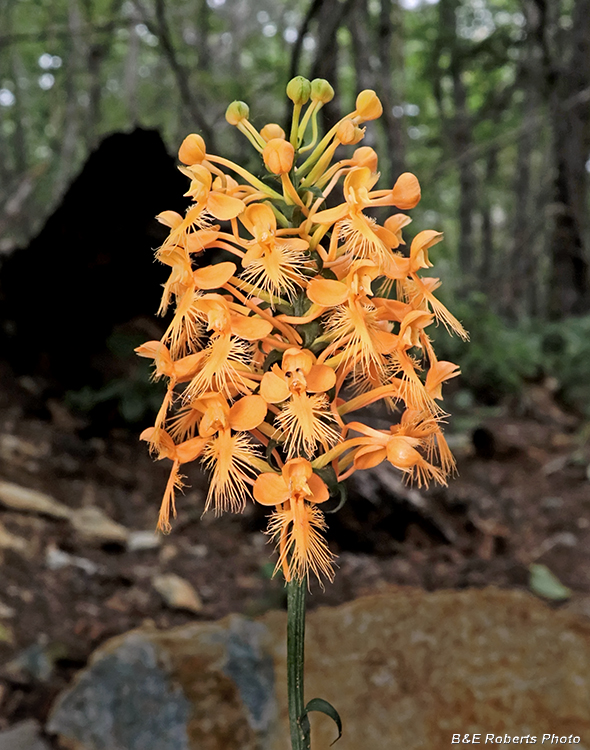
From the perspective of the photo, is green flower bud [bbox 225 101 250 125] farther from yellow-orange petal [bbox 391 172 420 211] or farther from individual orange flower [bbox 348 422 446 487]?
individual orange flower [bbox 348 422 446 487]

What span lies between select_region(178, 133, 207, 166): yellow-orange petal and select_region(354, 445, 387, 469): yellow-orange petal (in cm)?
71

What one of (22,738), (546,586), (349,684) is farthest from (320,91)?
(546,586)

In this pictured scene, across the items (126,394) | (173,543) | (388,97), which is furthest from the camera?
(388,97)

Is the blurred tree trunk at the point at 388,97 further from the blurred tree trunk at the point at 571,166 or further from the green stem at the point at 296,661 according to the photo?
the green stem at the point at 296,661

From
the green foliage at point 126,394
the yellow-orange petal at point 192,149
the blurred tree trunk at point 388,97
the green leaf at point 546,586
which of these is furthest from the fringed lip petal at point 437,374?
the blurred tree trunk at point 388,97

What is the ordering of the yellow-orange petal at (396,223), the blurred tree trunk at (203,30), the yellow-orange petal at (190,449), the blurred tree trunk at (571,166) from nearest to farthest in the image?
the yellow-orange petal at (190,449), the yellow-orange petal at (396,223), the blurred tree trunk at (571,166), the blurred tree trunk at (203,30)

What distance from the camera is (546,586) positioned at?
12.9 feet

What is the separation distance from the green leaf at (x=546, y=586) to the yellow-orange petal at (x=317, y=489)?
324cm

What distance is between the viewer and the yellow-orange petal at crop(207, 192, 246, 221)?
122 centimetres

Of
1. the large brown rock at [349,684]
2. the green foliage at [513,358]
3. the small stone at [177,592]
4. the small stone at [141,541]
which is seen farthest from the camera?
the green foliage at [513,358]

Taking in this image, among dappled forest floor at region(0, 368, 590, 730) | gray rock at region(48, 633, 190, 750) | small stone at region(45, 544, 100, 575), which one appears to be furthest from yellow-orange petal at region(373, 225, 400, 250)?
small stone at region(45, 544, 100, 575)

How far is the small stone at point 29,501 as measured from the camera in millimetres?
4055

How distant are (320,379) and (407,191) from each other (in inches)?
17.3

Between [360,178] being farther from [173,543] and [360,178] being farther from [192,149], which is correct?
[173,543]
